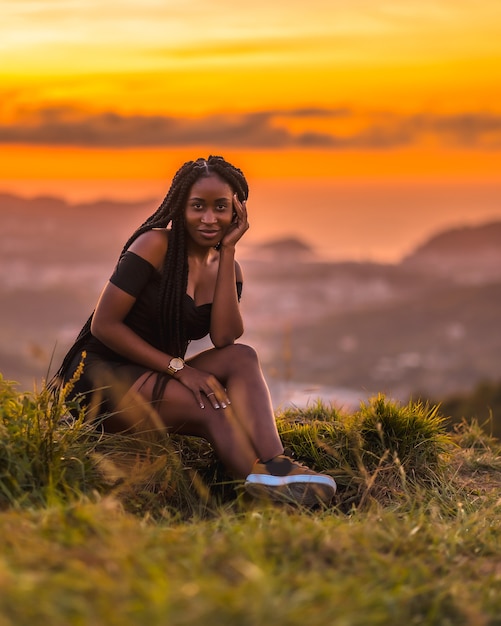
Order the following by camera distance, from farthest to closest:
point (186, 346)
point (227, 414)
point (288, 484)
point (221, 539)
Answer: point (186, 346) → point (227, 414) → point (288, 484) → point (221, 539)

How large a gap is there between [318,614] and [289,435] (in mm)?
2875

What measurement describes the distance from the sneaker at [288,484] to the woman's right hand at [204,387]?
1.32ft

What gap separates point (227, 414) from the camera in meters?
4.88

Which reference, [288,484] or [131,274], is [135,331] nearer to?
[131,274]

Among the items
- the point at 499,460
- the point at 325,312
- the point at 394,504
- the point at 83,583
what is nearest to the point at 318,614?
the point at 83,583

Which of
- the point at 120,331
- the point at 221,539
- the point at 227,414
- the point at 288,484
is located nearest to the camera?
the point at 221,539

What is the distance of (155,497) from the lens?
182 inches

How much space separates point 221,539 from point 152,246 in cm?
221

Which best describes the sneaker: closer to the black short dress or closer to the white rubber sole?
the white rubber sole

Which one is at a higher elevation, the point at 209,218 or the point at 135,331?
the point at 209,218

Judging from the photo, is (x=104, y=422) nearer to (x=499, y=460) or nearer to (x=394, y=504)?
(x=394, y=504)

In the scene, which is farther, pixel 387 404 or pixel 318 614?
pixel 387 404

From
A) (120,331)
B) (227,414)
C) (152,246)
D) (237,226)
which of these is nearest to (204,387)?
(227,414)

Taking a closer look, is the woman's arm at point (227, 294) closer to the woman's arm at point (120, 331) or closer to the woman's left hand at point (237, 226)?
the woman's left hand at point (237, 226)
